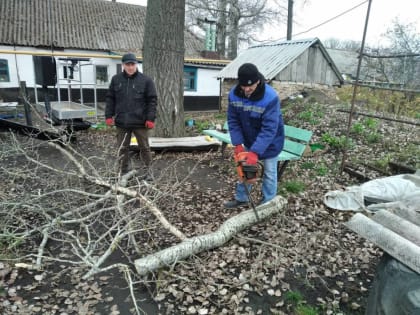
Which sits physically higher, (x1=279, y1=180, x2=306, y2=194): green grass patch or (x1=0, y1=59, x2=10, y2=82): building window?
(x1=0, y1=59, x2=10, y2=82): building window

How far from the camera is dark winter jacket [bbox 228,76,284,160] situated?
344 cm

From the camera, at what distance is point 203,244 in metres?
3.04

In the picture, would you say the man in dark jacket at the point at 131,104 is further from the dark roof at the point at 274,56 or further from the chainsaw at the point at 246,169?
the dark roof at the point at 274,56

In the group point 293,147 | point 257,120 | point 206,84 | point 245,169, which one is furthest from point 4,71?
point 245,169

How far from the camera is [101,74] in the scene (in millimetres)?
15398

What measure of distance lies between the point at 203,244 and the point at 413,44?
37.4 ft

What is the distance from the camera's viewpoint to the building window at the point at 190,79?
52.6 ft

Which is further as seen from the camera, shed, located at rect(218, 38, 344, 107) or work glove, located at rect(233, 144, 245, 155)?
shed, located at rect(218, 38, 344, 107)

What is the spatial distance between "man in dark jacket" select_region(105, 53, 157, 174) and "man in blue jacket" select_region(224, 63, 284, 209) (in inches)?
57.5

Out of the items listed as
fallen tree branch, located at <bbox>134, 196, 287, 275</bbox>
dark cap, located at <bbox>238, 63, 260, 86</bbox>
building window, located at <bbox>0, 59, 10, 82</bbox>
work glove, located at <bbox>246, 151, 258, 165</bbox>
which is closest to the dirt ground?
fallen tree branch, located at <bbox>134, 196, 287, 275</bbox>

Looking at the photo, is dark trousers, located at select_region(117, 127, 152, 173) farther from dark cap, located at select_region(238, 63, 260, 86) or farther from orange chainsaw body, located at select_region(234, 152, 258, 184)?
dark cap, located at select_region(238, 63, 260, 86)

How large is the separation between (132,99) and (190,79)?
1215 centimetres

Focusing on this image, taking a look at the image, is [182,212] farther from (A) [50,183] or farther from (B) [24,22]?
(B) [24,22]

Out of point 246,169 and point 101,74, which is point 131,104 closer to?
point 246,169
